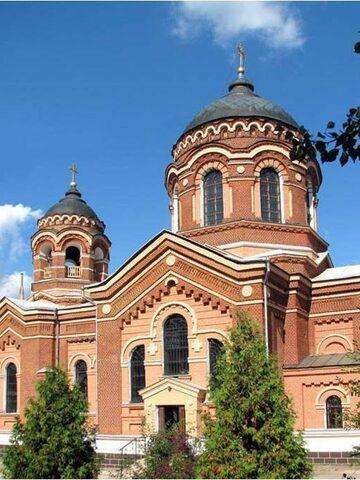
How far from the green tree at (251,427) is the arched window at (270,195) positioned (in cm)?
1143

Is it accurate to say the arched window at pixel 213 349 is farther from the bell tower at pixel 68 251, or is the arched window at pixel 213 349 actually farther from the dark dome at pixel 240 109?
the bell tower at pixel 68 251

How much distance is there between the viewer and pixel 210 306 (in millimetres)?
20469

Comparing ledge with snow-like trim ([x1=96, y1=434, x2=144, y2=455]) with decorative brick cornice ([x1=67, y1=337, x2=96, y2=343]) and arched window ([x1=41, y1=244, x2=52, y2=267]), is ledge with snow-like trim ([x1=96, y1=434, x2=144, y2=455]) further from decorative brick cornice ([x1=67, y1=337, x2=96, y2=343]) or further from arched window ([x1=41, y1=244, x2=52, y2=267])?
arched window ([x1=41, y1=244, x2=52, y2=267])

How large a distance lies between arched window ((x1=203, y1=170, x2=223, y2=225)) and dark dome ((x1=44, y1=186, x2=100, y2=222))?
9.52 meters

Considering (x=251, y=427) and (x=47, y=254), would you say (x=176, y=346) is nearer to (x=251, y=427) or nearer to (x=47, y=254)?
(x=251, y=427)

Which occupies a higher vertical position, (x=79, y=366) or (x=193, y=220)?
(x=193, y=220)

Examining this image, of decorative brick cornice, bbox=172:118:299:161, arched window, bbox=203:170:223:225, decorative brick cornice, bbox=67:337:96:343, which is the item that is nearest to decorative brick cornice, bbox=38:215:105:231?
decorative brick cornice, bbox=67:337:96:343

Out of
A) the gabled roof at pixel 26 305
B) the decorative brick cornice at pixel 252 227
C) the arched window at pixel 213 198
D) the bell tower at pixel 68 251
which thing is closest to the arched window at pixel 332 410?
the decorative brick cornice at pixel 252 227

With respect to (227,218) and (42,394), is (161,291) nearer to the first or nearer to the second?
(227,218)

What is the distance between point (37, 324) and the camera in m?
25.7

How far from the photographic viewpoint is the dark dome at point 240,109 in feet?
83.6

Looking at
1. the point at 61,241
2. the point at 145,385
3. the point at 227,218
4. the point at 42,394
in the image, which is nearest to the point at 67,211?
the point at 61,241

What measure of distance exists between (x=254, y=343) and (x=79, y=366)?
550 inches

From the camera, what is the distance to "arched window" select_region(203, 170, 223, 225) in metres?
24.6
